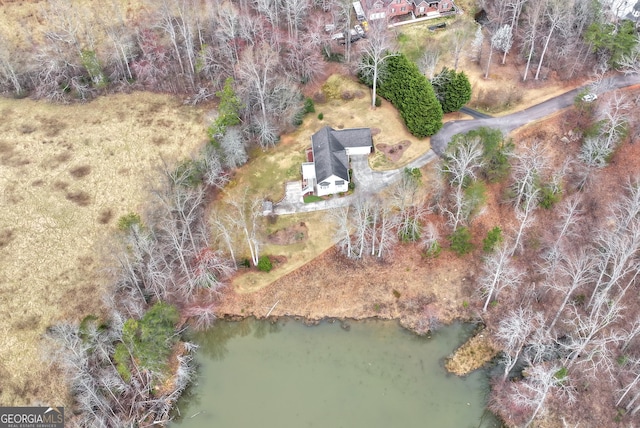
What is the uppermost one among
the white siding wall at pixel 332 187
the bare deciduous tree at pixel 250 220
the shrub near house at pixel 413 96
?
the shrub near house at pixel 413 96

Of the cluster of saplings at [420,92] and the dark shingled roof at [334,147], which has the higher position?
the cluster of saplings at [420,92]

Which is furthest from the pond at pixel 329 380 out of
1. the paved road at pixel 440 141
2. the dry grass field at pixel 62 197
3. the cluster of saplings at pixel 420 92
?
the cluster of saplings at pixel 420 92

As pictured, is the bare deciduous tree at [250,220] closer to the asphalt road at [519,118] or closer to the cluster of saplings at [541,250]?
the cluster of saplings at [541,250]

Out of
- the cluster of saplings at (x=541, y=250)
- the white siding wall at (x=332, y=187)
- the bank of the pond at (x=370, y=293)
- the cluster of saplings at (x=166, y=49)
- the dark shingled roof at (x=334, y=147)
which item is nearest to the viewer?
the cluster of saplings at (x=541, y=250)

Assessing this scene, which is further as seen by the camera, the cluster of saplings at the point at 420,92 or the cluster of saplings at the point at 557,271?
the cluster of saplings at the point at 420,92

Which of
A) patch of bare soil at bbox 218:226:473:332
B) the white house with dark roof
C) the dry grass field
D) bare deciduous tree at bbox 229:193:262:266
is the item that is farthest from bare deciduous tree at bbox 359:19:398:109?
patch of bare soil at bbox 218:226:473:332

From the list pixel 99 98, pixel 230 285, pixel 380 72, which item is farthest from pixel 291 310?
pixel 99 98

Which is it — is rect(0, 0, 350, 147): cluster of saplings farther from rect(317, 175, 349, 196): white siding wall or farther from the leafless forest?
rect(317, 175, 349, 196): white siding wall
